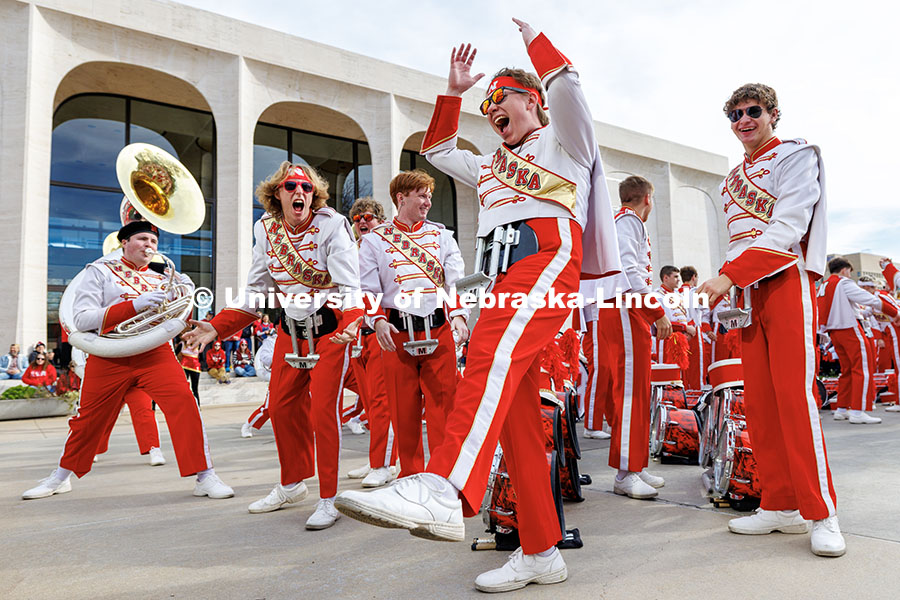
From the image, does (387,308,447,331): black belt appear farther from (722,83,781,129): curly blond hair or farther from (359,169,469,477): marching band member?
(722,83,781,129): curly blond hair

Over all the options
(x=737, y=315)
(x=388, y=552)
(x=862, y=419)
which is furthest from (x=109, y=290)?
(x=862, y=419)

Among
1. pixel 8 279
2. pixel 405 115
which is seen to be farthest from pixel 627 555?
pixel 405 115

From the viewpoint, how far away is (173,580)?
245cm

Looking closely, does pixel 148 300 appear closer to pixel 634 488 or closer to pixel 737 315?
pixel 634 488

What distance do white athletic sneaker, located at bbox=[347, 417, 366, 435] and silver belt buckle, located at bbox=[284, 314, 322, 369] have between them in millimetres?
4183

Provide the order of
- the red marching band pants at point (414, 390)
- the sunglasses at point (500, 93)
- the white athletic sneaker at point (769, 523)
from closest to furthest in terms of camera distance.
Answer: the sunglasses at point (500, 93)
the white athletic sneaker at point (769, 523)
the red marching band pants at point (414, 390)

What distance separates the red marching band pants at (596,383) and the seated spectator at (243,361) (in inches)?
368

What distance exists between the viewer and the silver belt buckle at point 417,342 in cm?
363

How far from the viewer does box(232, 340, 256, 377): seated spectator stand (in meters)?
→ 14.2

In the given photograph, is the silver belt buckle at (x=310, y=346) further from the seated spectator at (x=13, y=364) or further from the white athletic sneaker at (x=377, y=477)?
the seated spectator at (x=13, y=364)

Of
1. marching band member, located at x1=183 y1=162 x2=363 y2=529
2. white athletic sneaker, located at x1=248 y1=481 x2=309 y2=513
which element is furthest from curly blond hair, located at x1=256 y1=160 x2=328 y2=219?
white athletic sneaker, located at x1=248 y1=481 x2=309 y2=513

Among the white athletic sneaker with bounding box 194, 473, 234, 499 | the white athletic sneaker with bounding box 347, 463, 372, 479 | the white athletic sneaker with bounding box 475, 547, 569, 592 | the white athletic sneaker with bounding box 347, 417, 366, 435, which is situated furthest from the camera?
the white athletic sneaker with bounding box 347, 417, 366, 435

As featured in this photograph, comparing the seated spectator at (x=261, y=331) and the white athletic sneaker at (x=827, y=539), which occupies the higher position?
the seated spectator at (x=261, y=331)

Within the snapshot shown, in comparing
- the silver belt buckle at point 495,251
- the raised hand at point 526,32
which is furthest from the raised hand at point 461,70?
the silver belt buckle at point 495,251
